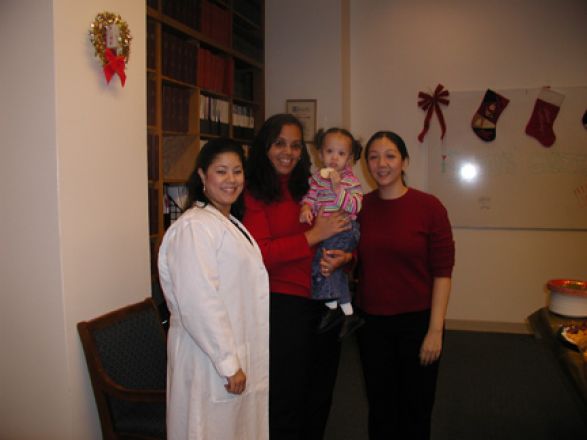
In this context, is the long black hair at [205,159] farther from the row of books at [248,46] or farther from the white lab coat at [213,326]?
the row of books at [248,46]

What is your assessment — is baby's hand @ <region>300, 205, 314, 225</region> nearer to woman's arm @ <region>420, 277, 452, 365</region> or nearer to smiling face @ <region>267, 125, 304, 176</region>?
smiling face @ <region>267, 125, 304, 176</region>

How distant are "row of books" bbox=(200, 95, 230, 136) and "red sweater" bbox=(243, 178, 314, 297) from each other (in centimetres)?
210

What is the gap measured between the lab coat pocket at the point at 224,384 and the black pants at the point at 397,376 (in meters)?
0.53

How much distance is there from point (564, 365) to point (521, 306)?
2.90 meters

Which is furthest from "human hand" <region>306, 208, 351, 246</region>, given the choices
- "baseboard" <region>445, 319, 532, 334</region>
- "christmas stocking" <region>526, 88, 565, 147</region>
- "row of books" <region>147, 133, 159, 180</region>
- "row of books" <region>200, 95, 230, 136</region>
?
"christmas stocking" <region>526, 88, 565, 147</region>

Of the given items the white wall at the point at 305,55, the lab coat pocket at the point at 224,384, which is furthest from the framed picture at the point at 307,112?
the lab coat pocket at the point at 224,384

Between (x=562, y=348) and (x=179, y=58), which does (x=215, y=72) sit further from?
(x=562, y=348)

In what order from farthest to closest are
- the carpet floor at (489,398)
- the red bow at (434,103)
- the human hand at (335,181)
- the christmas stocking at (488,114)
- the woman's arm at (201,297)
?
the red bow at (434,103) < the christmas stocking at (488,114) < the carpet floor at (489,398) < the human hand at (335,181) < the woman's arm at (201,297)

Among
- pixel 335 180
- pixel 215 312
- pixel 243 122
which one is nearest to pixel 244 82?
pixel 243 122

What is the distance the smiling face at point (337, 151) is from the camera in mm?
2031

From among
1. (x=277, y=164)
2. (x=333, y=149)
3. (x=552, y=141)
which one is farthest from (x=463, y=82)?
(x=277, y=164)

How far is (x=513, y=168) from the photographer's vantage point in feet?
14.3

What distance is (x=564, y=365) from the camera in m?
1.78

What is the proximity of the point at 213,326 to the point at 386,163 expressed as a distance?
2.83ft
